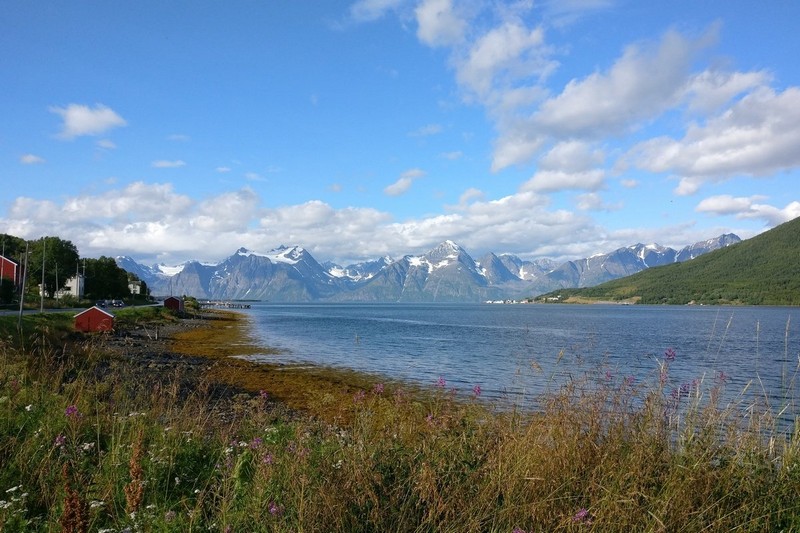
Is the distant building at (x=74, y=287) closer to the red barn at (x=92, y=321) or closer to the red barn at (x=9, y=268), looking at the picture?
the red barn at (x=9, y=268)

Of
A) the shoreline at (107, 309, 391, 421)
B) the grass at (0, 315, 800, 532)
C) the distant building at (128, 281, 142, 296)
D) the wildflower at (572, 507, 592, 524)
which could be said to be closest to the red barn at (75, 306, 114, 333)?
the shoreline at (107, 309, 391, 421)

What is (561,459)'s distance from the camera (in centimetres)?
570

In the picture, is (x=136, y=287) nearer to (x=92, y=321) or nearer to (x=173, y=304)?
(x=173, y=304)

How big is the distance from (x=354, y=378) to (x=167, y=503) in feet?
89.8

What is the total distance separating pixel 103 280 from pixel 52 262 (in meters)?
27.0

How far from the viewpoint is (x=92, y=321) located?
151 feet

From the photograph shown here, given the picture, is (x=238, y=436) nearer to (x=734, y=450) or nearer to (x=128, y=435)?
(x=128, y=435)

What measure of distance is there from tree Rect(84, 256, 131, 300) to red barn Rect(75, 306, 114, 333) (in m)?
77.4

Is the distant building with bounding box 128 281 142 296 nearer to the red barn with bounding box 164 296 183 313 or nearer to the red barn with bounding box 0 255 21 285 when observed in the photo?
the red barn with bounding box 164 296 183 313

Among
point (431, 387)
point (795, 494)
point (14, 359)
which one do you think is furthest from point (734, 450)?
point (431, 387)

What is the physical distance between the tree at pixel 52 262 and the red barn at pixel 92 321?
176 ft

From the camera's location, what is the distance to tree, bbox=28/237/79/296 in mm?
91188

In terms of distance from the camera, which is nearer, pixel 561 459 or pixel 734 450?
pixel 561 459

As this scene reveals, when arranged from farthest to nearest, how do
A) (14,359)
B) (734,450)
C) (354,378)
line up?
(354,378), (14,359), (734,450)
